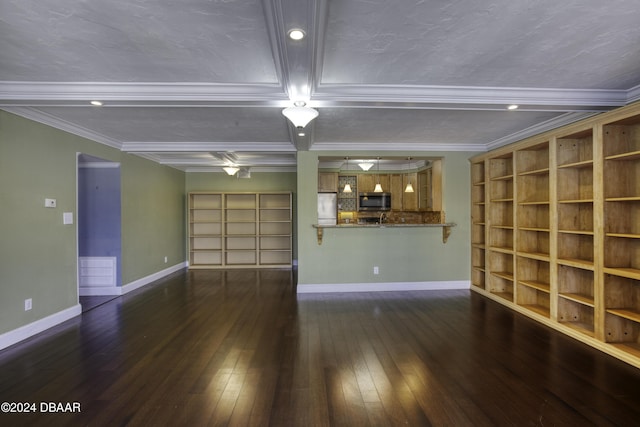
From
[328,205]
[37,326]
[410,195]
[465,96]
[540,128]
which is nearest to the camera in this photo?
[465,96]

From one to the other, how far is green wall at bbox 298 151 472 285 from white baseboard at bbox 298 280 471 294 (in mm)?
67

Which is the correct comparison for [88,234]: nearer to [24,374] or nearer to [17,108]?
[17,108]

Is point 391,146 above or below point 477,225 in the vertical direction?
above

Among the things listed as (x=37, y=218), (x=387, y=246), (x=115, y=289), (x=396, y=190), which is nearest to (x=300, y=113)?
(x=387, y=246)

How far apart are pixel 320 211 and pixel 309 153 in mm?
2069

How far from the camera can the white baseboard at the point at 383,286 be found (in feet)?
15.8

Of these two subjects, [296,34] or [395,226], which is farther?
[395,226]

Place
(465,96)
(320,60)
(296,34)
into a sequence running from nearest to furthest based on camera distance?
1. (296,34)
2. (320,60)
3. (465,96)

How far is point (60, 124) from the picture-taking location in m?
3.46

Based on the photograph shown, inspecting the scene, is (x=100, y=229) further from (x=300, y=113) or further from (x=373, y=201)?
(x=373, y=201)

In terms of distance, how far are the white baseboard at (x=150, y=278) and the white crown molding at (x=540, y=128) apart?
21.7ft

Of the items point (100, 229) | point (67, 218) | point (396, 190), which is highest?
point (396, 190)

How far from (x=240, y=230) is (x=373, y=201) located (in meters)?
3.41

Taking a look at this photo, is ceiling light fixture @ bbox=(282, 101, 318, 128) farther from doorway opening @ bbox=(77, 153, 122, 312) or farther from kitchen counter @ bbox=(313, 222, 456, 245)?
doorway opening @ bbox=(77, 153, 122, 312)
